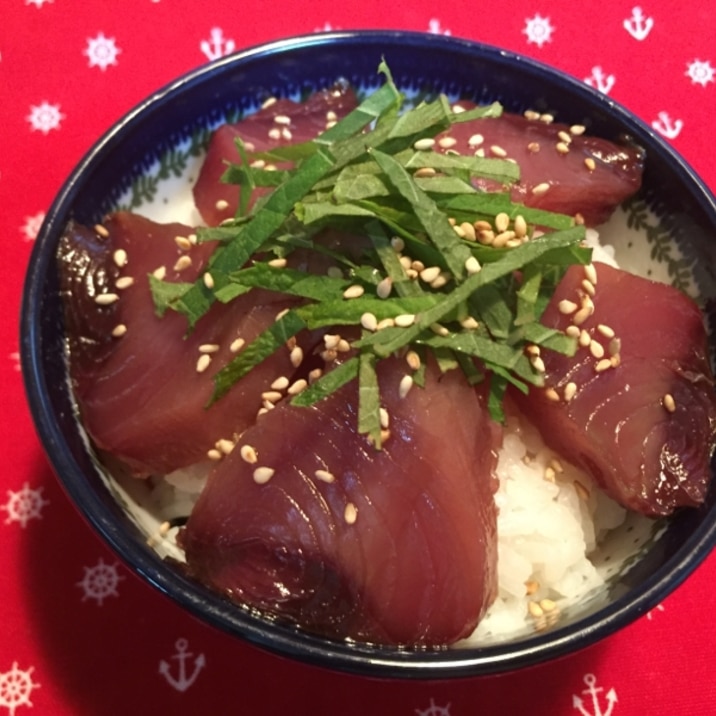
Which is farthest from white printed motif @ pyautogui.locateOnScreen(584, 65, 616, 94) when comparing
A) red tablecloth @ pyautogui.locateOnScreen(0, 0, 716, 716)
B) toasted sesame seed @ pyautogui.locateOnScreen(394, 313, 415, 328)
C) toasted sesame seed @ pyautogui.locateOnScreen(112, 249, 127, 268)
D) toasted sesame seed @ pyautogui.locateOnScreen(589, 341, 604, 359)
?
toasted sesame seed @ pyautogui.locateOnScreen(112, 249, 127, 268)

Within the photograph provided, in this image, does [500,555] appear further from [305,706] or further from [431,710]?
[305,706]

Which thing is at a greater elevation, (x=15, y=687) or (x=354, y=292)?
(x=354, y=292)

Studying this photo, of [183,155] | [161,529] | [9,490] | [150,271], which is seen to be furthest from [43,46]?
[161,529]

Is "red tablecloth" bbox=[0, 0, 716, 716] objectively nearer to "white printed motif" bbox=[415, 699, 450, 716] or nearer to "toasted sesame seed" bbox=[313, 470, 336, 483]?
"white printed motif" bbox=[415, 699, 450, 716]

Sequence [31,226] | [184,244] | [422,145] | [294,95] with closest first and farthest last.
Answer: [422,145] → [184,244] → [294,95] → [31,226]

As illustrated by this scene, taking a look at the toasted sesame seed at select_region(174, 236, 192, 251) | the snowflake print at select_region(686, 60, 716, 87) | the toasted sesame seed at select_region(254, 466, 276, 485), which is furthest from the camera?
the snowflake print at select_region(686, 60, 716, 87)

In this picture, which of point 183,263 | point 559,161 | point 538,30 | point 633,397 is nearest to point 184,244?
point 183,263

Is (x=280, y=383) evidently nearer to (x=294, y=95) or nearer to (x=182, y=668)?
(x=182, y=668)

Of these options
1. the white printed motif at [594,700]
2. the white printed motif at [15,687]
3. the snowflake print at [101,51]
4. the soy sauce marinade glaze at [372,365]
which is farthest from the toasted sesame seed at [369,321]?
the snowflake print at [101,51]
